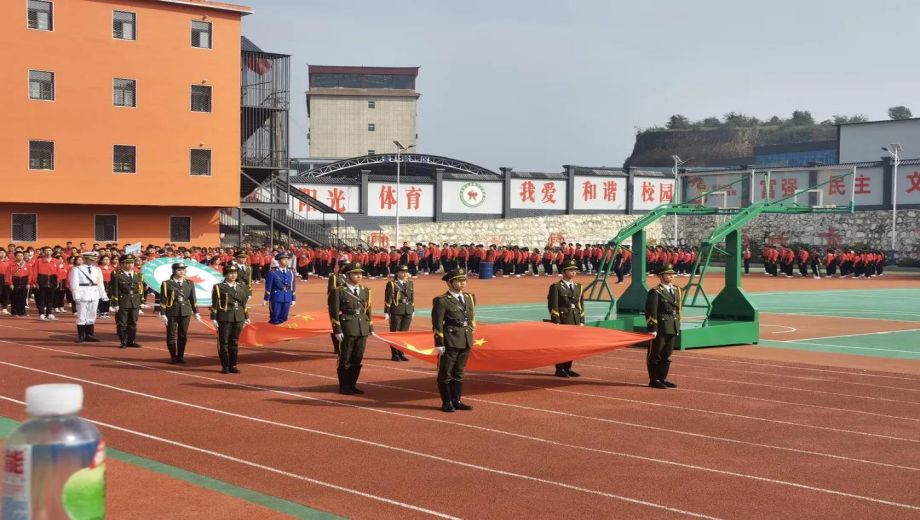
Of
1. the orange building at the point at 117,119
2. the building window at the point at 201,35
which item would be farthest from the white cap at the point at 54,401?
the building window at the point at 201,35

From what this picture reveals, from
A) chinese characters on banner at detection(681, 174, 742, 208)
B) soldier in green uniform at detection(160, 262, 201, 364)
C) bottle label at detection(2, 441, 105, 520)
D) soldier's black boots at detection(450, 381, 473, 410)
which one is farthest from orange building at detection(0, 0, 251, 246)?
bottle label at detection(2, 441, 105, 520)

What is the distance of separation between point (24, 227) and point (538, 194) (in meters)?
31.0

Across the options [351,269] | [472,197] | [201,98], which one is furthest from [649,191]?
[351,269]

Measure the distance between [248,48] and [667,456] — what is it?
35.9 metres

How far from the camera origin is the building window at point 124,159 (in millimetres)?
36969

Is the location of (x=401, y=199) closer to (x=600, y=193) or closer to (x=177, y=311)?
(x=600, y=193)

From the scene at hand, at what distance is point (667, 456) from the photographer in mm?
10047

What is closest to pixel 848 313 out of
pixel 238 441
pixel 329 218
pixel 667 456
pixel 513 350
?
pixel 513 350

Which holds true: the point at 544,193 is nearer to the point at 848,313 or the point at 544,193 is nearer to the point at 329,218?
the point at 329,218

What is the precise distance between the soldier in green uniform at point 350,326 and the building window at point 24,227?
26.8 m

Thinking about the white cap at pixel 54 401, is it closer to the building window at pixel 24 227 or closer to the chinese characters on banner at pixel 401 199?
the building window at pixel 24 227

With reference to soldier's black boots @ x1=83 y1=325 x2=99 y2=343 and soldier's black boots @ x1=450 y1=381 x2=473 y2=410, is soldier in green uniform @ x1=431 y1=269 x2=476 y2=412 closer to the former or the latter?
soldier's black boots @ x1=450 y1=381 x2=473 y2=410

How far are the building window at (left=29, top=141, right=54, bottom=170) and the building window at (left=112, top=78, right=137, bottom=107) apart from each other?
2848 millimetres

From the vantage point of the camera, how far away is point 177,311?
17.3 m
